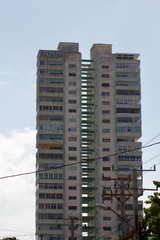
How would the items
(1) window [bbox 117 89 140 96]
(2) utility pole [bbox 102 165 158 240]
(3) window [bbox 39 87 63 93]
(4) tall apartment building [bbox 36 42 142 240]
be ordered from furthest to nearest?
(1) window [bbox 117 89 140 96], (3) window [bbox 39 87 63 93], (4) tall apartment building [bbox 36 42 142 240], (2) utility pole [bbox 102 165 158 240]

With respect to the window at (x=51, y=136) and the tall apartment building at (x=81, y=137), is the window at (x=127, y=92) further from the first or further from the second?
the window at (x=51, y=136)

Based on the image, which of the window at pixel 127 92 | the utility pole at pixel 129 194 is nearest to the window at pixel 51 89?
the window at pixel 127 92

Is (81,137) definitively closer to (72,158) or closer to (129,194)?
(72,158)

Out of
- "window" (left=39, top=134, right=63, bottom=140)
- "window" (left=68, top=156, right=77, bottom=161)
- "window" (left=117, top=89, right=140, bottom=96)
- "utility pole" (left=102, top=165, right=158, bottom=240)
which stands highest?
"window" (left=117, top=89, right=140, bottom=96)

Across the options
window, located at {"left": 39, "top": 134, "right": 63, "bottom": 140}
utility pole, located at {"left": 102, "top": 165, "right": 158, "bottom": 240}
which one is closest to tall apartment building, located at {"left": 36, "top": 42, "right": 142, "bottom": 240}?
window, located at {"left": 39, "top": 134, "right": 63, "bottom": 140}

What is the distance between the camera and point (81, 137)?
174125mm

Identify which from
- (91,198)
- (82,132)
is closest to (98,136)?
(82,132)

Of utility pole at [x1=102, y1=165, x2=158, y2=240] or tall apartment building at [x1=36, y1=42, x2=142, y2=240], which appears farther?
tall apartment building at [x1=36, y1=42, x2=142, y2=240]

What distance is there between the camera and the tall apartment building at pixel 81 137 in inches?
6531

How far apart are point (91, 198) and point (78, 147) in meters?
15.1

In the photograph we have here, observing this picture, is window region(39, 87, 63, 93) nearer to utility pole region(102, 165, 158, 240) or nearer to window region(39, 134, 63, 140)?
window region(39, 134, 63, 140)

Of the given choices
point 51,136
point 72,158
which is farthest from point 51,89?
point 72,158

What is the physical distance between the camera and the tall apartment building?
166 metres

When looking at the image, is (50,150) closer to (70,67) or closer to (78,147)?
(78,147)
